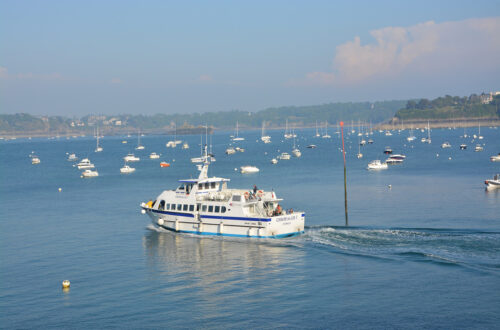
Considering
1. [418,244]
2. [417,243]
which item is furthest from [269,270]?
[417,243]

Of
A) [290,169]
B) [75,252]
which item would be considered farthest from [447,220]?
[290,169]

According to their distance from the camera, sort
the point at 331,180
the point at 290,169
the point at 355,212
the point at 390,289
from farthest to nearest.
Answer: the point at 290,169 → the point at 331,180 → the point at 355,212 → the point at 390,289

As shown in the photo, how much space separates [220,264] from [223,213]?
10069 millimetres

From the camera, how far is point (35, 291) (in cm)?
4662

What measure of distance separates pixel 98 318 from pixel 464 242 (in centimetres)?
3415

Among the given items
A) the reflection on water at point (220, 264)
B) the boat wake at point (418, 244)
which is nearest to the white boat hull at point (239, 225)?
the reflection on water at point (220, 264)

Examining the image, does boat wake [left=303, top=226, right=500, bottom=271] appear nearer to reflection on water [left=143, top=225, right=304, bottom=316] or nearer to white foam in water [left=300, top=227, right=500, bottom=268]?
white foam in water [left=300, top=227, right=500, bottom=268]

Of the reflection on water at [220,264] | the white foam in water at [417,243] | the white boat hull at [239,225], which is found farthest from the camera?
the white boat hull at [239,225]

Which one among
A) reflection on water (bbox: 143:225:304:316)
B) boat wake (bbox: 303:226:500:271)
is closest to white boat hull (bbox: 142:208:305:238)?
reflection on water (bbox: 143:225:304:316)

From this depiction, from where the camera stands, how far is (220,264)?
2100 inches

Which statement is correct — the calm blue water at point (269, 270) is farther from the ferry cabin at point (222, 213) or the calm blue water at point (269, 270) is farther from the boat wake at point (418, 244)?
the ferry cabin at point (222, 213)

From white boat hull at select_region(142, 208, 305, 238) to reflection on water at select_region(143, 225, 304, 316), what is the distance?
31.9 inches

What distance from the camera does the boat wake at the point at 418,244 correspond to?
50.0 metres

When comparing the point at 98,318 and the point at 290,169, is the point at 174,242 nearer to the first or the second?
the point at 98,318
